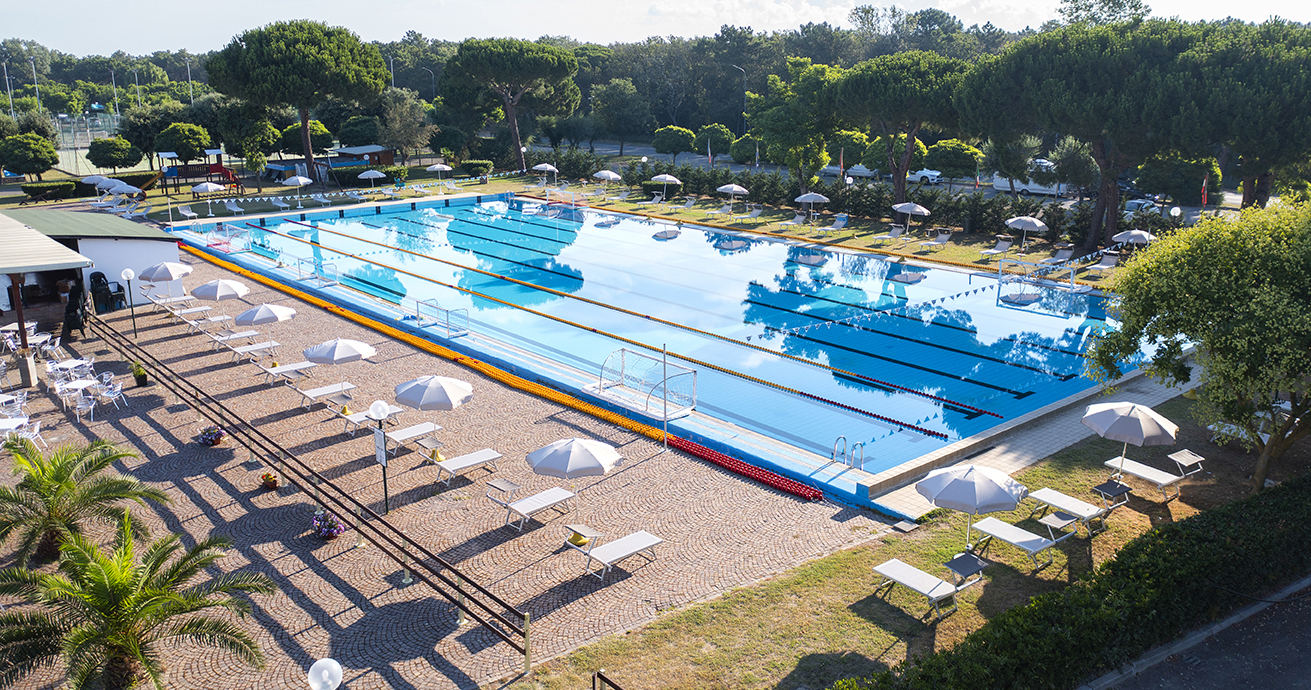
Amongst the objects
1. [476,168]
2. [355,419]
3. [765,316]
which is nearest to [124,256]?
[355,419]

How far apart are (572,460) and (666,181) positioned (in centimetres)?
2806

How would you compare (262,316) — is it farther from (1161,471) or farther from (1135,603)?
(1161,471)

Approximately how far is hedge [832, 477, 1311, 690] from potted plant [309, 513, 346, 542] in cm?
666

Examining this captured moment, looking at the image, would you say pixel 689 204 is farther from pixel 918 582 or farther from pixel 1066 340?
pixel 918 582

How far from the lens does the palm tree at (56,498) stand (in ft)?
32.0

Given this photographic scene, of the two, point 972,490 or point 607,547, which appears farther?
point 607,547

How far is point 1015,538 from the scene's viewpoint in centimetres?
1031

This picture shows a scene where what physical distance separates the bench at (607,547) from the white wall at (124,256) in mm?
16083

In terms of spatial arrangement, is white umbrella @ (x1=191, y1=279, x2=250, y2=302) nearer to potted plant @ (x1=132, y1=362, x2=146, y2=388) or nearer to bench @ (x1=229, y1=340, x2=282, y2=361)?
bench @ (x1=229, y1=340, x2=282, y2=361)

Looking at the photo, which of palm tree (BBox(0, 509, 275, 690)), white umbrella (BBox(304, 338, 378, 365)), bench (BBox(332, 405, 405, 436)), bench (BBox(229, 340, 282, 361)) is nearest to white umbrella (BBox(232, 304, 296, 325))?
bench (BBox(229, 340, 282, 361))

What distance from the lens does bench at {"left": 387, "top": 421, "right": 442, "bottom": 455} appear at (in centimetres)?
1327

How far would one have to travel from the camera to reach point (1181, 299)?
10.7 m

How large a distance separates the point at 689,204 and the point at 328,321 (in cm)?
2083

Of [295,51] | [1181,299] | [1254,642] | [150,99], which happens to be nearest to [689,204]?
[295,51]
